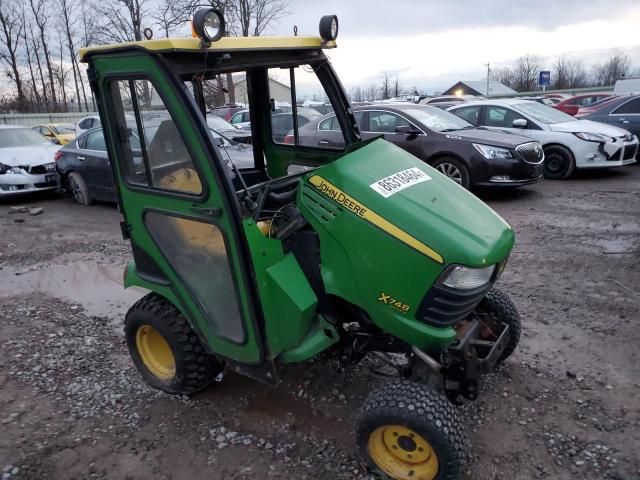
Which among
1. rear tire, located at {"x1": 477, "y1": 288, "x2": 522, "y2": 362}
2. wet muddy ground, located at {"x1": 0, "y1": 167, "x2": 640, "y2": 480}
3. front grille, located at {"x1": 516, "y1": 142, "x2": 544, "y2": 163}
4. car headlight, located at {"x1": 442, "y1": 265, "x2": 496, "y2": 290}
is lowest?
wet muddy ground, located at {"x1": 0, "y1": 167, "x2": 640, "y2": 480}

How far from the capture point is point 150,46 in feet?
7.89

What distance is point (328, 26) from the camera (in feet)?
9.57

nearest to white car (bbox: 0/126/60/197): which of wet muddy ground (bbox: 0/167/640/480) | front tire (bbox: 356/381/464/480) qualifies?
wet muddy ground (bbox: 0/167/640/480)

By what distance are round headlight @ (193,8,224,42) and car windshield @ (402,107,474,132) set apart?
6.33 m

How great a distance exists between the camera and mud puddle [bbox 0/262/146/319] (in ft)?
16.1

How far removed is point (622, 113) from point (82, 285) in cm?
1073

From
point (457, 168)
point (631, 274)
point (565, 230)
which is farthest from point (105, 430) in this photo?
point (457, 168)

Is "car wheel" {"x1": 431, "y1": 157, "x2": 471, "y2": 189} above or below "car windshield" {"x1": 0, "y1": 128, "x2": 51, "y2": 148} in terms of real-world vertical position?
below

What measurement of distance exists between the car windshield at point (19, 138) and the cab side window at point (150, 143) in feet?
28.6

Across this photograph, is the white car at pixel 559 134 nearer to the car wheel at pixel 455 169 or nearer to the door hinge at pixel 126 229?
the car wheel at pixel 455 169

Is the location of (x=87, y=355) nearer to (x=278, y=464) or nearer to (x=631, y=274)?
(x=278, y=464)

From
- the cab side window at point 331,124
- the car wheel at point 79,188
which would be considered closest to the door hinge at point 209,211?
the cab side window at point 331,124

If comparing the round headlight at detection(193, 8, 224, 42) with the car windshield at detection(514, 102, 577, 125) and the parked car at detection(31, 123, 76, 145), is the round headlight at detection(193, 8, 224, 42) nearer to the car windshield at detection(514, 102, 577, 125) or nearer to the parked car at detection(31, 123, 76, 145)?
the car windshield at detection(514, 102, 577, 125)

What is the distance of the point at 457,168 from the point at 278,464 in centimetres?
618
